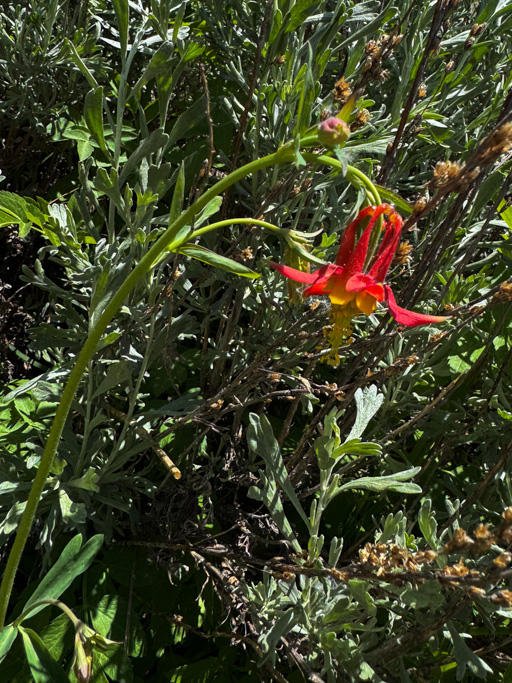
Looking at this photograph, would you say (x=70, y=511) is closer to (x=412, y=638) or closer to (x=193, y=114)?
(x=412, y=638)

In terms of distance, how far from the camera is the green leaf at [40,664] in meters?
1.10

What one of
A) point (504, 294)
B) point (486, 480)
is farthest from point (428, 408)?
point (504, 294)

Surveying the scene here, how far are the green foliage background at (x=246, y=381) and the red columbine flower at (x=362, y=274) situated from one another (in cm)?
7

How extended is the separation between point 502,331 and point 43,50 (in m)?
1.45

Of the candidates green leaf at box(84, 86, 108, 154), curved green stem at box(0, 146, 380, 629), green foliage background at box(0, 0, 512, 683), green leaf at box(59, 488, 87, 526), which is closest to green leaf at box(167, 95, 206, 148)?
green foliage background at box(0, 0, 512, 683)

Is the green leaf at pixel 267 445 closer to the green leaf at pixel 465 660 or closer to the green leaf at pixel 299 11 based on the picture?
the green leaf at pixel 465 660

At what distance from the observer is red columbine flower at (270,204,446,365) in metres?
0.95

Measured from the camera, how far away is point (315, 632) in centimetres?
129

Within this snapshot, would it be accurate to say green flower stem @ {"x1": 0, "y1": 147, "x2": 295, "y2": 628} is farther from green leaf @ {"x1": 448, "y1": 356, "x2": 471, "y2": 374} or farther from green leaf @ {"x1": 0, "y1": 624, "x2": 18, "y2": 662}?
green leaf @ {"x1": 448, "y1": 356, "x2": 471, "y2": 374}

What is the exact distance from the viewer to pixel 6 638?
1.06 meters

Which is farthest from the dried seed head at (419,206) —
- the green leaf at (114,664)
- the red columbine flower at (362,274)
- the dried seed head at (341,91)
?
the green leaf at (114,664)

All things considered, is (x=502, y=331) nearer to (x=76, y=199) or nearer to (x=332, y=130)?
(x=76, y=199)

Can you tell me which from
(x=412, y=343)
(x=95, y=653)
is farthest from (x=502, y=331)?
(x=95, y=653)

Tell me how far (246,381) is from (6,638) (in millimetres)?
652
